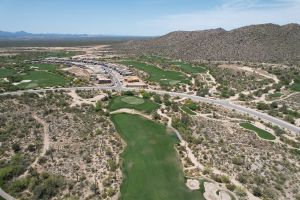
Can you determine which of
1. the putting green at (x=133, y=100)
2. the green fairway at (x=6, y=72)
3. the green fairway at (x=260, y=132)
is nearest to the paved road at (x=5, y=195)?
the putting green at (x=133, y=100)

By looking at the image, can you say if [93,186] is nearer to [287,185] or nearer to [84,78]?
[287,185]

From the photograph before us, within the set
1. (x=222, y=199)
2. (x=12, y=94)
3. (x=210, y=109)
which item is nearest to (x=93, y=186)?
(x=222, y=199)

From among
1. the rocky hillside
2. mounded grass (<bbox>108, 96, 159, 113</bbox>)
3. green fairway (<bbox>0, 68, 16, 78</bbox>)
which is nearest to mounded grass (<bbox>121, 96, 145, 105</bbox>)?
mounded grass (<bbox>108, 96, 159, 113</bbox>)

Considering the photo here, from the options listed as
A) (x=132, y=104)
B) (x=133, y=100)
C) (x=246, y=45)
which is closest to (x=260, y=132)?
(x=132, y=104)

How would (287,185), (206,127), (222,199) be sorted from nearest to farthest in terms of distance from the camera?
(222,199) < (287,185) < (206,127)

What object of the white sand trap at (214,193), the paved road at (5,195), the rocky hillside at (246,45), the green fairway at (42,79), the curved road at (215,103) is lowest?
the white sand trap at (214,193)

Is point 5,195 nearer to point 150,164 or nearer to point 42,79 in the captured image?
point 150,164

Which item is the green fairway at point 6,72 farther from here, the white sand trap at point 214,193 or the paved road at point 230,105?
the white sand trap at point 214,193
